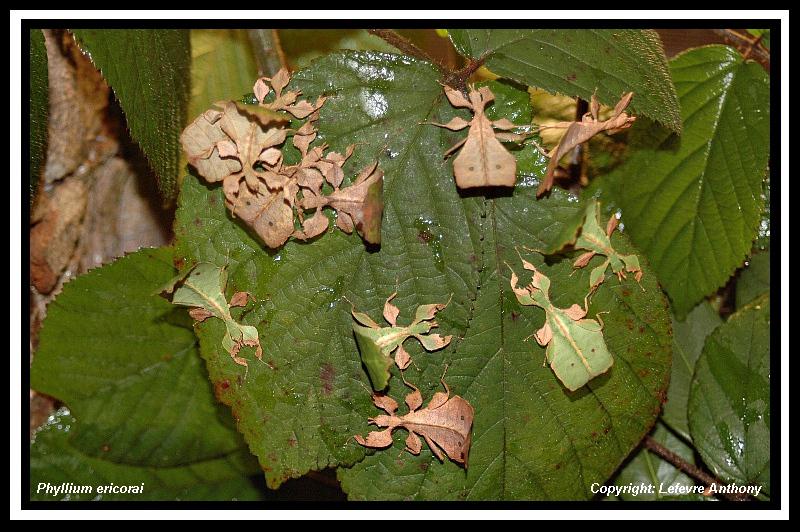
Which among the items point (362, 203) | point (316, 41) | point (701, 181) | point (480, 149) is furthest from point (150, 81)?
point (701, 181)

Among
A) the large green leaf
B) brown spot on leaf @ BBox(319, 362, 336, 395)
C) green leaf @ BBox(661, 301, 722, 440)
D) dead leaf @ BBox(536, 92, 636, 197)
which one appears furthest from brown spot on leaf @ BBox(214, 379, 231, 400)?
green leaf @ BBox(661, 301, 722, 440)

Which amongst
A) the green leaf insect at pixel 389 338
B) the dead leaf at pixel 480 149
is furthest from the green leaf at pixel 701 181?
the green leaf insect at pixel 389 338

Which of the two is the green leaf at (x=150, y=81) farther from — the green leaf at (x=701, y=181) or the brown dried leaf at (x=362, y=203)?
the green leaf at (x=701, y=181)

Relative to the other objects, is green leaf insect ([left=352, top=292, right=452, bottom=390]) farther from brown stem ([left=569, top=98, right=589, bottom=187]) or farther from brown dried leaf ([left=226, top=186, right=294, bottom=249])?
brown stem ([left=569, top=98, right=589, bottom=187])

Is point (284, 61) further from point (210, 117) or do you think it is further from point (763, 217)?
point (763, 217)
